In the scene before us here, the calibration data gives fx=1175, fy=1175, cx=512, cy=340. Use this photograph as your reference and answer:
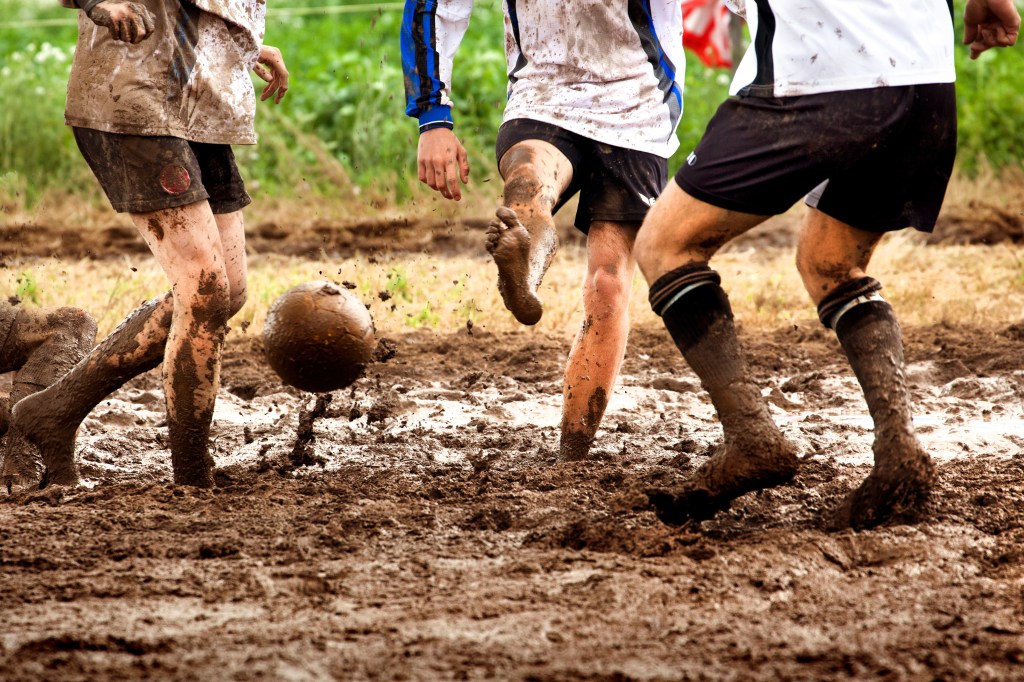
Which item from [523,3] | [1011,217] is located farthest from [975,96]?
[523,3]

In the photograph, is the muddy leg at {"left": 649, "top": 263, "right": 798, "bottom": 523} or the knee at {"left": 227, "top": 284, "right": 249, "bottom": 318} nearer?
the muddy leg at {"left": 649, "top": 263, "right": 798, "bottom": 523}

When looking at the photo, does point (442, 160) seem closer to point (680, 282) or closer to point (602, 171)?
point (602, 171)

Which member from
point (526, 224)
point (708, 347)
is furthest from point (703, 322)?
point (526, 224)

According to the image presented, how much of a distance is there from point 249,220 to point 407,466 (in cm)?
579

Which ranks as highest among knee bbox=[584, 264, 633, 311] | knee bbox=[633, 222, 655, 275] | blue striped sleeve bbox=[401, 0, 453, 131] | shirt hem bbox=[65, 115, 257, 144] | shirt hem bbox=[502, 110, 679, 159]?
blue striped sleeve bbox=[401, 0, 453, 131]

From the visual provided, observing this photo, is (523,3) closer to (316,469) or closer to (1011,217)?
(316,469)

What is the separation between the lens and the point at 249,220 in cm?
980

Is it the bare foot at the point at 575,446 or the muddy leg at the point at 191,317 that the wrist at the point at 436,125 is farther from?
the bare foot at the point at 575,446

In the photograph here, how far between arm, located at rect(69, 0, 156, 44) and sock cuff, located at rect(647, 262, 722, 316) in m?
1.73

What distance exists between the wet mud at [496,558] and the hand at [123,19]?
1445 mm

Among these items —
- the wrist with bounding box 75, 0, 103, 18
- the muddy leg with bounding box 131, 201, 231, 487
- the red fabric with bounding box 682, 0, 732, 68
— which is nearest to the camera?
the wrist with bounding box 75, 0, 103, 18

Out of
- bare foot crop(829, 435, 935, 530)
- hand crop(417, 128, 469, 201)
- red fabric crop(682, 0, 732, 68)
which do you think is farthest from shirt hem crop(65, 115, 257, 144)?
red fabric crop(682, 0, 732, 68)

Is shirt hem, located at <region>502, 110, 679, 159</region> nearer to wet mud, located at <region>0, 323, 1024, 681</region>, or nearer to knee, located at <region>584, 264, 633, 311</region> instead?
knee, located at <region>584, 264, 633, 311</region>

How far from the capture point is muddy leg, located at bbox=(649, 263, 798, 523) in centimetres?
320
